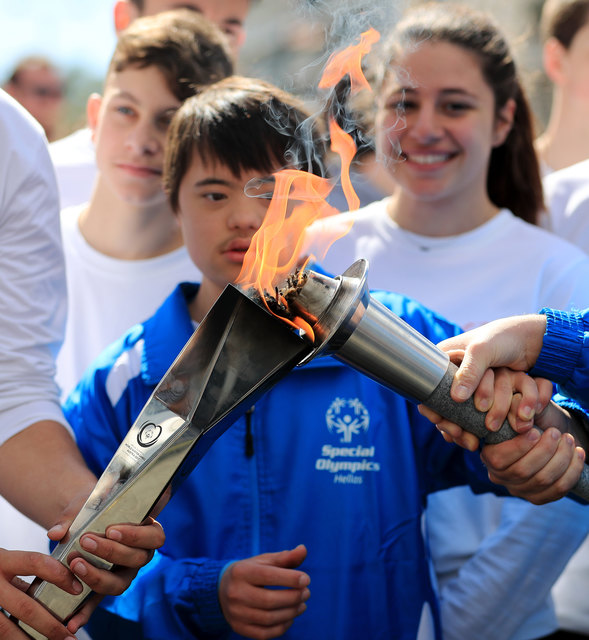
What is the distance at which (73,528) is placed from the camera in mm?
1800

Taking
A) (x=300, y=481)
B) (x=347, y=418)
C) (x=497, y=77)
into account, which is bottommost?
(x=300, y=481)

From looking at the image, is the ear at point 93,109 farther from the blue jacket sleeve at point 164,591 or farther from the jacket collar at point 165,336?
the blue jacket sleeve at point 164,591

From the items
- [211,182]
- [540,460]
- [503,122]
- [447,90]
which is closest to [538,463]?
[540,460]

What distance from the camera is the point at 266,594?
2.11 metres

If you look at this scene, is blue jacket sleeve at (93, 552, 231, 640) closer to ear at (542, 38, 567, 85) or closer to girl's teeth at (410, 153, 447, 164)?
girl's teeth at (410, 153, 447, 164)

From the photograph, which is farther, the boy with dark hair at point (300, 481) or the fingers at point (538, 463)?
the boy with dark hair at point (300, 481)

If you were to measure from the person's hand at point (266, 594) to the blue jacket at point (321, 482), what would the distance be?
0.88 ft

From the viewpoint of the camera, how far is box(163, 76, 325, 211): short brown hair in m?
2.74

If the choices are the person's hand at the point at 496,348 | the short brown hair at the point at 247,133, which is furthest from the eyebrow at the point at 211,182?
the person's hand at the point at 496,348

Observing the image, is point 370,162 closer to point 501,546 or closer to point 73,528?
point 501,546

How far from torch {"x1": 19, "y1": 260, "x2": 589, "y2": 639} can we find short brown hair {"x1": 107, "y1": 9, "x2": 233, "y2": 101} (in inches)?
79.9

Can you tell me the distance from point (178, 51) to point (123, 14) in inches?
42.2

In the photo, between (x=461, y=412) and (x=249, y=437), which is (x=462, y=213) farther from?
(x=461, y=412)

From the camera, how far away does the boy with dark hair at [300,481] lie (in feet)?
7.94
